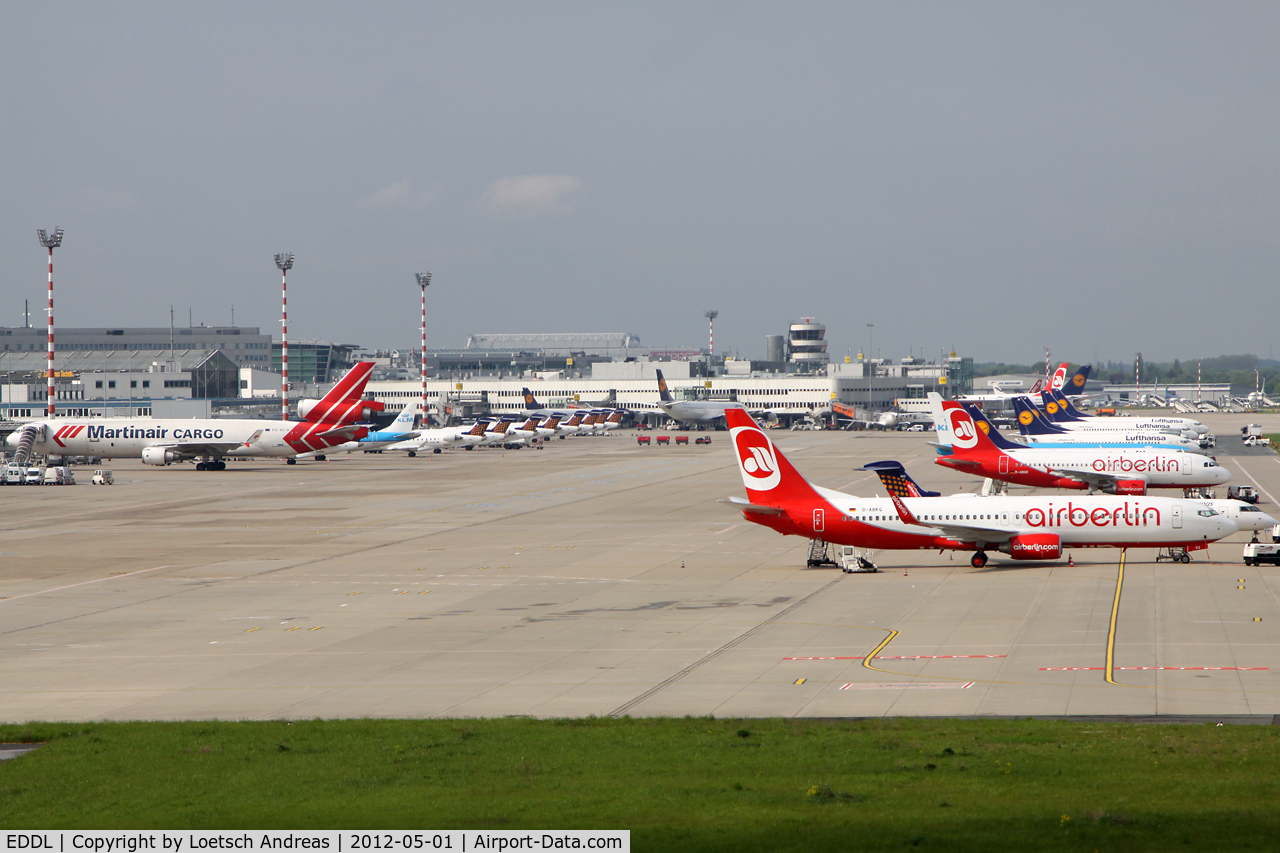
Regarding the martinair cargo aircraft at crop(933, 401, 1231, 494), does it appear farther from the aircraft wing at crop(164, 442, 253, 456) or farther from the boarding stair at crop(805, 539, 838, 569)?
the aircraft wing at crop(164, 442, 253, 456)

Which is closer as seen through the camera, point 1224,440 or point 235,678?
point 235,678

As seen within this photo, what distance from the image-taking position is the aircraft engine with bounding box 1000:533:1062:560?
54688 mm

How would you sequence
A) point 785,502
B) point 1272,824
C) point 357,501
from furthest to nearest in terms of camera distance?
point 357,501
point 785,502
point 1272,824

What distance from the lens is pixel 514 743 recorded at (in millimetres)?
25078

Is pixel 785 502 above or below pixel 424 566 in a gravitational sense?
above

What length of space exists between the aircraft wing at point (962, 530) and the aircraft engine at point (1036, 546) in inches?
17.6

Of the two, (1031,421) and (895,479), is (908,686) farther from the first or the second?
(1031,421)

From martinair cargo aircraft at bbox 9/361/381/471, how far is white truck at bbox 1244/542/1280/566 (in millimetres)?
97900

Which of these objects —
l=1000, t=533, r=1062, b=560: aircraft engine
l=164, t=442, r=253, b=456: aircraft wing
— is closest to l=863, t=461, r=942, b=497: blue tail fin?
l=1000, t=533, r=1062, b=560: aircraft engine

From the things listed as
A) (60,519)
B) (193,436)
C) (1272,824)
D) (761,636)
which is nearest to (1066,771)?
(1272,824)

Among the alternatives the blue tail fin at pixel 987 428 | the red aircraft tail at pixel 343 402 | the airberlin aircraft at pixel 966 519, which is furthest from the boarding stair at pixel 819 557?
the red aircraft tail at pixel 343 402

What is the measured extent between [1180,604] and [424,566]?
34.5 meters

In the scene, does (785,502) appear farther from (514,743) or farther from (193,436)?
(193,436)

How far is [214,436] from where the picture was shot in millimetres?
132625
